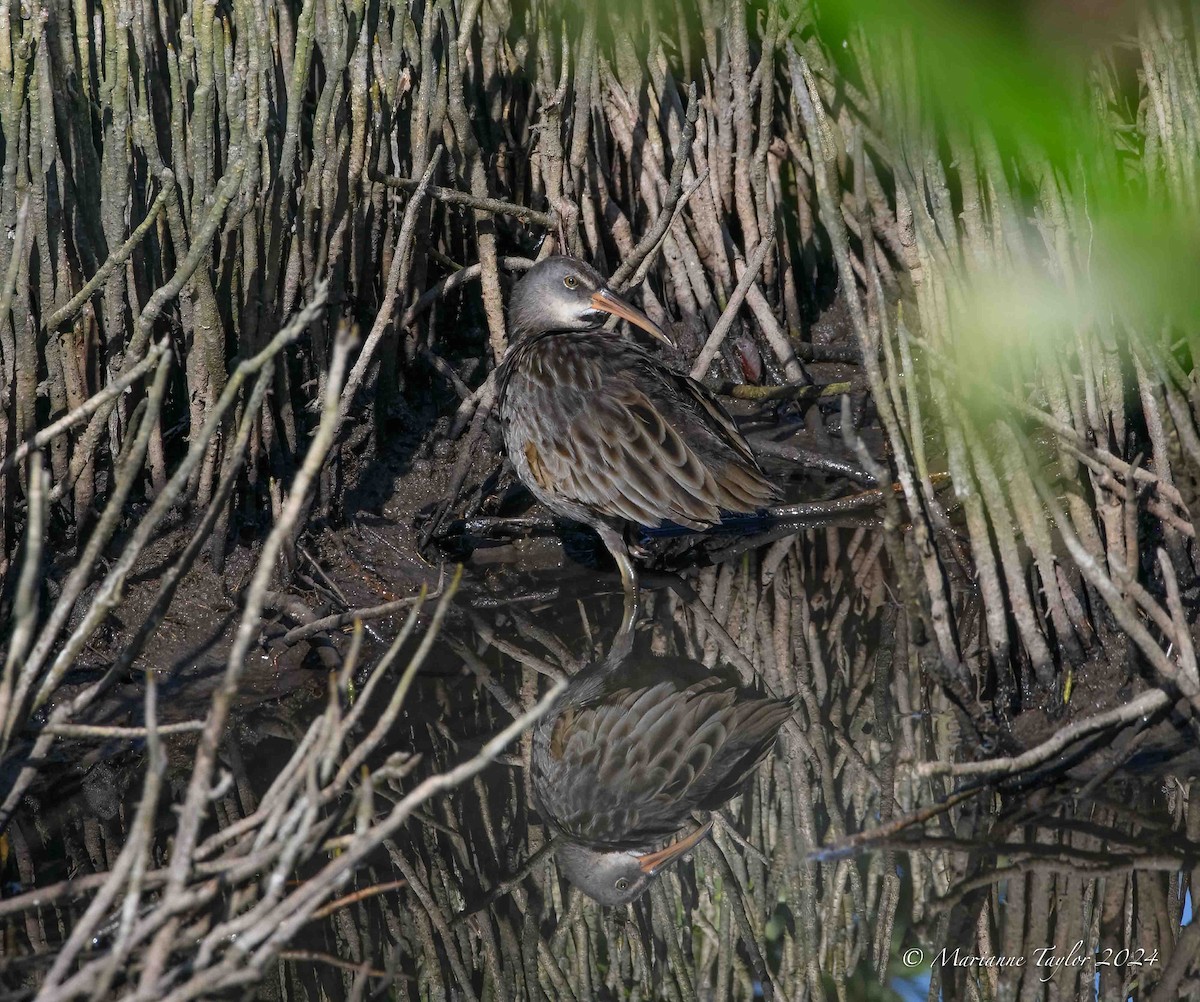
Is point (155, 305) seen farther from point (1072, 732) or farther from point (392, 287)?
point (1072, 732)

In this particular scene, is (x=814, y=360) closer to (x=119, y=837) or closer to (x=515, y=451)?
(x=515, y=451)

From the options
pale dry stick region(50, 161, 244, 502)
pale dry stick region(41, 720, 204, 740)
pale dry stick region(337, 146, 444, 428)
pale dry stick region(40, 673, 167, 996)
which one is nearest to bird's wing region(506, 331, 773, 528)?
pale dry stick region(337, 146, 444, 428)

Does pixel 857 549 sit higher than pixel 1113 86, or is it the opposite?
pixel 1113 86

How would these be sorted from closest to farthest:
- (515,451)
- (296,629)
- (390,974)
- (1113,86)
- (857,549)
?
(390,974) → (1113,86) → (296,629) → (515,451) → (857,549)

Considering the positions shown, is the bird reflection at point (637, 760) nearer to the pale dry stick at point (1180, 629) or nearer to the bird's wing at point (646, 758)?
the bird's wing at point (646, 758)

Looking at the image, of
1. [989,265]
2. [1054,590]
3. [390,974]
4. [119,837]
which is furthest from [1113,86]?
[119,837]

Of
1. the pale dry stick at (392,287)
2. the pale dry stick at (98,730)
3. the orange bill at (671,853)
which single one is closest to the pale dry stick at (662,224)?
the pale dry stick at (392,287)

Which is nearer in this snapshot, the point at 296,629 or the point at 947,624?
the point at 947,624

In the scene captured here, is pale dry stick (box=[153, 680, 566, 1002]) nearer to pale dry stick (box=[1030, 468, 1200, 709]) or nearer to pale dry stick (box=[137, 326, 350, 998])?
pale dry stick (box=[137, 326, 350, 998])

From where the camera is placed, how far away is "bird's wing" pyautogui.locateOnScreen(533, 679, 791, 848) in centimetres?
402

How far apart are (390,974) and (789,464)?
10.9ft

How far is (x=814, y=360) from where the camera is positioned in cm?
657

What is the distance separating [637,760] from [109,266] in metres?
2.18

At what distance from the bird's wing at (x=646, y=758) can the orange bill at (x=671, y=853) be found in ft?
0.25
